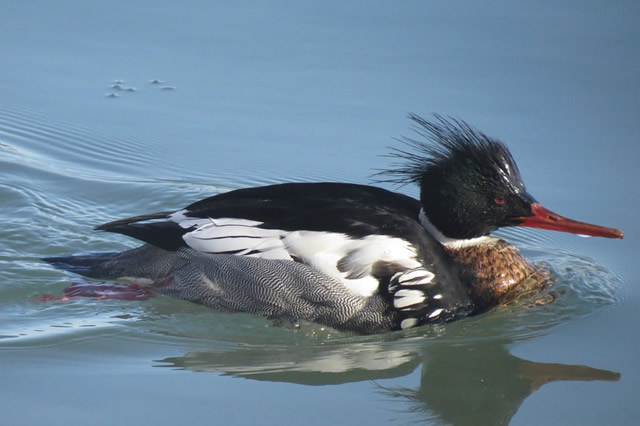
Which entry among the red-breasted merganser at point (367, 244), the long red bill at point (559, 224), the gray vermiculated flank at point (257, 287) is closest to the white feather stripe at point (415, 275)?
the red-breasted merganser at point (367, 244)

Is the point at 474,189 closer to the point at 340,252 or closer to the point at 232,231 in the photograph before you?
the point at 340,252

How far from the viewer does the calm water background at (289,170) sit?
521cm

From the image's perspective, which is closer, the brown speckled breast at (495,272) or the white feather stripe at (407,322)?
the white feather stripe at (407,322)

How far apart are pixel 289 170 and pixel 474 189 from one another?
2.14 metres

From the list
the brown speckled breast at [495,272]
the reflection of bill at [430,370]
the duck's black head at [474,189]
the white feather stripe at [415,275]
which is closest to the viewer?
the reflection of bill at [430,370]

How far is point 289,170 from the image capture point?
316 inches

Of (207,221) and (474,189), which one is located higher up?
(474,189)

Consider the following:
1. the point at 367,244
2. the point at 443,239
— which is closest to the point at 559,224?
the point at 443,239

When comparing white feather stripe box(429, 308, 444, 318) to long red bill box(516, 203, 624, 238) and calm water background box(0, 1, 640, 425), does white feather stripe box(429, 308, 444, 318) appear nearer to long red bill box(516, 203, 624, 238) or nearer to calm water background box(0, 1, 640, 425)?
calm water background box(0, 1, 640, 425)

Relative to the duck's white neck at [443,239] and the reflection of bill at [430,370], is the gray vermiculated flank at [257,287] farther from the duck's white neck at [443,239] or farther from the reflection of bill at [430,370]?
the duck's white neck at [443,239]

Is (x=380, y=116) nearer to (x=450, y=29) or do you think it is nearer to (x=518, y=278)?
(x=450, y=29)

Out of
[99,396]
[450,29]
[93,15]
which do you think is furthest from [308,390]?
[93,15]

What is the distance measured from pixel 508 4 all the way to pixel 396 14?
1.14 metres

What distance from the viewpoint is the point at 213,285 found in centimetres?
643
